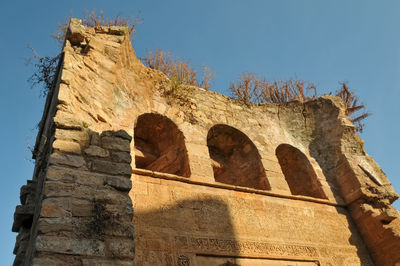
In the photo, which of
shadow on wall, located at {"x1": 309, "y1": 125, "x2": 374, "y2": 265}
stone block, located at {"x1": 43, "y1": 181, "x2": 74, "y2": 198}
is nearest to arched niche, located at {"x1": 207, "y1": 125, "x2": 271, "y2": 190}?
shadow on wall, located at {"x1": 309, "y1": 125, "x2": 374, "y2": 265}

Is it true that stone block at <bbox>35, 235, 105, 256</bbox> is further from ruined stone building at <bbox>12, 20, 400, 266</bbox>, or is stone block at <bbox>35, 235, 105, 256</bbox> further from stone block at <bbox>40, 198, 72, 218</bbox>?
stone block at <bbox>40, 198, 72, 218</bbox>

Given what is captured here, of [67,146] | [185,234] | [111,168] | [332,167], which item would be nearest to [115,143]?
[111,168]

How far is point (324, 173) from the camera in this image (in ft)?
24.7

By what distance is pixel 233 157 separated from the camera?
7312mm

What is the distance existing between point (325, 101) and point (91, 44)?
231 inches

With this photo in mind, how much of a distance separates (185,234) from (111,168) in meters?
1.82

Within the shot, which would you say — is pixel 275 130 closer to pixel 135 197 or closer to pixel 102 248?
pixel 135 197

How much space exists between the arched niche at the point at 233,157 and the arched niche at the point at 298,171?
3.13 ft

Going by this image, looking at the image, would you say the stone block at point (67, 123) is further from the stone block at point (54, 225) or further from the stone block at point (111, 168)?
the stone block at point (54, 225)

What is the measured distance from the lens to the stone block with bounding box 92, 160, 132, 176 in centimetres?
316

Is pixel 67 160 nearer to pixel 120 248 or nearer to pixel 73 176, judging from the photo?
pixel 73 176

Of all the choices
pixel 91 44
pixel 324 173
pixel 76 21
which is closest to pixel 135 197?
pixel 91 44

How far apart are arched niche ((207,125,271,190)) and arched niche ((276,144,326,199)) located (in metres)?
0.95

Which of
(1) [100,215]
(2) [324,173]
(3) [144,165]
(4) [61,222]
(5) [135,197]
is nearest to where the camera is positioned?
(4) [61,222]
